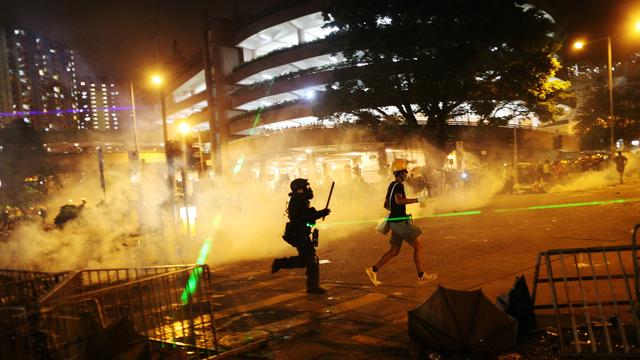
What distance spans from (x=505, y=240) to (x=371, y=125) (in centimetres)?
1407

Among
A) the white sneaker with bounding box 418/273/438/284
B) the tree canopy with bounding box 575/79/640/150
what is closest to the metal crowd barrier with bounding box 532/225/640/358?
the white sneaker with bounding box 418/273/438/284

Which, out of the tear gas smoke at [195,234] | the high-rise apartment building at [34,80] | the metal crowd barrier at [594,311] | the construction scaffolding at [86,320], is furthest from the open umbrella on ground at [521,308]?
the high-rise apartment building at [34,80]

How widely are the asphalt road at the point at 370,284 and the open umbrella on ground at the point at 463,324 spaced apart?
0.30 meters

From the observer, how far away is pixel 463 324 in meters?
3.88


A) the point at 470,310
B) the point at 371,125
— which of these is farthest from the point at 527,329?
the point at 371,125

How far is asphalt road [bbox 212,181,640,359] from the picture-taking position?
15.2 ft

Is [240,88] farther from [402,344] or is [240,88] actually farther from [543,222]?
[402,344]

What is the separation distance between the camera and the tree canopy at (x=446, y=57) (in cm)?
1980

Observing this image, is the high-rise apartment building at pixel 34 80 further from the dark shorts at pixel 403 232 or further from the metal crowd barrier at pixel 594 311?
the metal crowd barrier at pixel 594 311

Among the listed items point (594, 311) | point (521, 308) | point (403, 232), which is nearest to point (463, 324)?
point (521, 308)

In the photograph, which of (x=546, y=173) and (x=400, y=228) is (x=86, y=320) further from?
(x=546, y=173)

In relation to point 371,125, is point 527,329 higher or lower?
lower

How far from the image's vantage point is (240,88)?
1711 inches

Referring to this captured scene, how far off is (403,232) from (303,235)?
4.46ft
